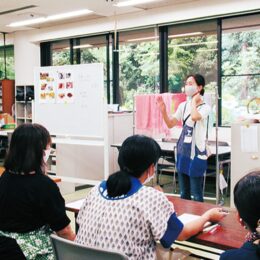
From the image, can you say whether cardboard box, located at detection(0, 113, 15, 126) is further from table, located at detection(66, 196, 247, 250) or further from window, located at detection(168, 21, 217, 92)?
table, located at detection(66, 196, 247, 250)

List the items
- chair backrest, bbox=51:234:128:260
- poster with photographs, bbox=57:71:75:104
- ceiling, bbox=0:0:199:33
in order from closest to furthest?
chair backrest, bbox=51:234:128:260 → poster with photographs, bbox=57:71:75:104 → ceiling, bbox=0:0:199:33

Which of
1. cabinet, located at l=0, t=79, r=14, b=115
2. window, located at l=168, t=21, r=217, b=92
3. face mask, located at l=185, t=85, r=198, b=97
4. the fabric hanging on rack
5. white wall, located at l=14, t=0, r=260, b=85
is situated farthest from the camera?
cabinet, located at l=0, t=79, r=14, b=115

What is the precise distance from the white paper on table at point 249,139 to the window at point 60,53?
5670 millimetres

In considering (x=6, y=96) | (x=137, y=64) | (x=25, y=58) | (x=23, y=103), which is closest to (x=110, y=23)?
(x=137, y=64)

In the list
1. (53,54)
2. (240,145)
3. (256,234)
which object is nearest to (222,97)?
(240,145)

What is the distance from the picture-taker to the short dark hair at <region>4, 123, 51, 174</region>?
6.53 ft

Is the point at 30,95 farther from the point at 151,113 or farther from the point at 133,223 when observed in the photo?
the point at 133,223

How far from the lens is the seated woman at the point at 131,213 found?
1619mm

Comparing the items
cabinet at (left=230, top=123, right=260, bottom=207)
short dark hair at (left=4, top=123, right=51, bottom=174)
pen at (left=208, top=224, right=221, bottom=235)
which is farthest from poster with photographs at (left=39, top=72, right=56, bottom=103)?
pen at (left=208, top=224, right=221, bottom=235)

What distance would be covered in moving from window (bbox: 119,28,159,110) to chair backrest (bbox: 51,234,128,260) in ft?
19.3

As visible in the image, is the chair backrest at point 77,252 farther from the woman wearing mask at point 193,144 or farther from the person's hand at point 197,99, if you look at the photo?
the person's hand at point 197,99

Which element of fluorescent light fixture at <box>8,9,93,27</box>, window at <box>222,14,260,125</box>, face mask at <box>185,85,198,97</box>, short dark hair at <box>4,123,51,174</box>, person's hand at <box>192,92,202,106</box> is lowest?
short dark hair at <box>4,123,51,174</box>

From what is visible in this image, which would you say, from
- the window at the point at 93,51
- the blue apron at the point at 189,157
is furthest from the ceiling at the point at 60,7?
the blue apron at the point at 189,157

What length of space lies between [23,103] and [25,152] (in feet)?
23.7
